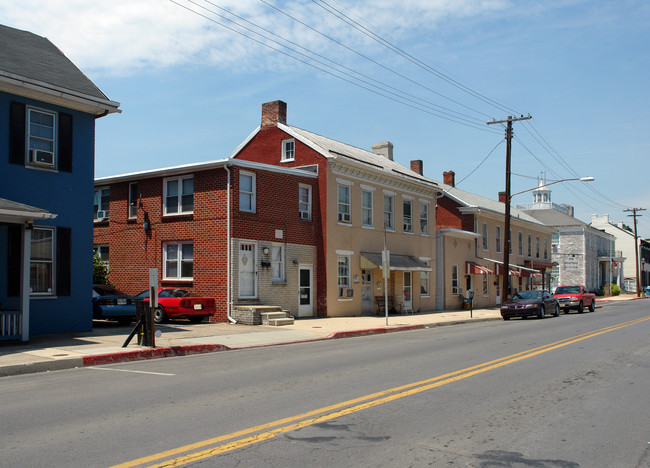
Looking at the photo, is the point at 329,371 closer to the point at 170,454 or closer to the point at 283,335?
the point at 170,454

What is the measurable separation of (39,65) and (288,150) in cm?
1292

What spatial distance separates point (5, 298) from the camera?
50.0ft

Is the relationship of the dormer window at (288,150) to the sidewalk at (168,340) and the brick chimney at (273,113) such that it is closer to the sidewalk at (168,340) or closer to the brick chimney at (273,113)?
the brick chimney at (273,113)

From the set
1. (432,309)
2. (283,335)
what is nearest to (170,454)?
(283,335)

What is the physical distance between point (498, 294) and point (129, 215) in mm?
27436

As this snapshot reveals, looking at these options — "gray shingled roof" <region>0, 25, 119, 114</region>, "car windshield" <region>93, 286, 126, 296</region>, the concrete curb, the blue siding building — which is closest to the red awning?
the concrete curb

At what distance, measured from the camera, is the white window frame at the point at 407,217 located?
31.5 meters

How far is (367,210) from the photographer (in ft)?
94.2

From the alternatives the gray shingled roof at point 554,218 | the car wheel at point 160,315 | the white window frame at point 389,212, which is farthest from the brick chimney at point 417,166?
the gray shingled roof at point 554,218

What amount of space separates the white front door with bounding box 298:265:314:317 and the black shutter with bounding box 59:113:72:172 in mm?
10846

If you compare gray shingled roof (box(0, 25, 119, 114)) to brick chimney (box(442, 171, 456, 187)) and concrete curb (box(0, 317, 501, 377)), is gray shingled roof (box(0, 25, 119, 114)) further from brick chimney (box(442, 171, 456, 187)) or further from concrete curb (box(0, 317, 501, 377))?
brick chimney (box(442, 171, 456, 187))

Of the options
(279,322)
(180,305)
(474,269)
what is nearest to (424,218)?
(474,269)

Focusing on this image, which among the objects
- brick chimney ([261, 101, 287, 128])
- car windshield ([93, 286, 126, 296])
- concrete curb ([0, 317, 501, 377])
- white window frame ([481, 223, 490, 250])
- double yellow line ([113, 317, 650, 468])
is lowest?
concrete curb ([0, 317, 501, 377])

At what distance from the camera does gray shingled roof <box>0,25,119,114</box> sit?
1552cm
